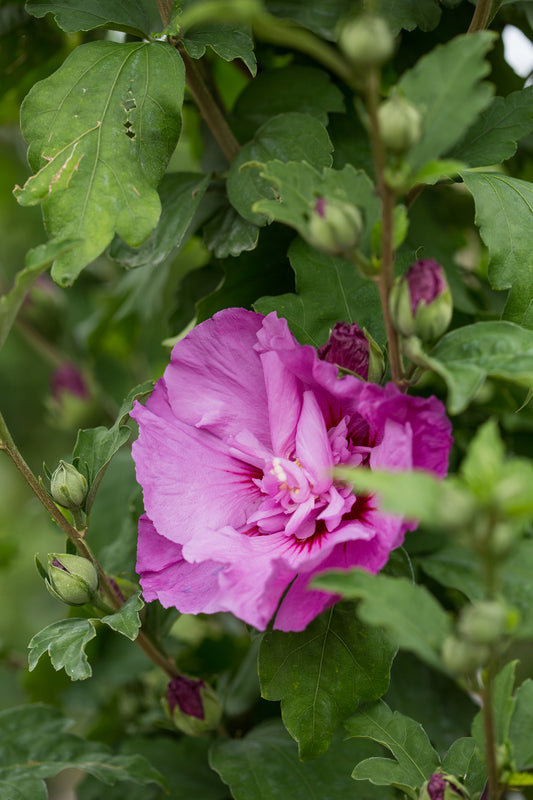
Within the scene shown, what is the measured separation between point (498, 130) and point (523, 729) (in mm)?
442

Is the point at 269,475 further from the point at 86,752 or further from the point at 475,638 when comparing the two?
the point at 86,752

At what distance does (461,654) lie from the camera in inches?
14.7

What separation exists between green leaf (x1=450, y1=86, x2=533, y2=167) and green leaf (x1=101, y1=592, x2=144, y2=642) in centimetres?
42

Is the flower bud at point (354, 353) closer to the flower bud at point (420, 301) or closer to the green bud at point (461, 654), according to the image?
the flower bud at point (420, 301)

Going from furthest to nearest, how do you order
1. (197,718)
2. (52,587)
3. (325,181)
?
1. (197,718)
2. (52,587)
3. (325,181)

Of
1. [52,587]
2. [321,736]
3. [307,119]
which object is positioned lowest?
[321,736]

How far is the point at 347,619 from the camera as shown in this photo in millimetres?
577

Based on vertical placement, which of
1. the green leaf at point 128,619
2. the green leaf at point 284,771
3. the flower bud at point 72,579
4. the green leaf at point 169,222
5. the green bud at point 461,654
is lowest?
the green leaf at point 284,771

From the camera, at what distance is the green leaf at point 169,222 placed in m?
0.68

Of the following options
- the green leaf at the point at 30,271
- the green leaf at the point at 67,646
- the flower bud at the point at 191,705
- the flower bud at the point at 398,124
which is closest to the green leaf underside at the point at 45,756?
the flower bud at the point at 191,705

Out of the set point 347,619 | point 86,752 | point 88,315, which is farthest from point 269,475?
point 88,315

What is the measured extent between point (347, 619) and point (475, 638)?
225mm

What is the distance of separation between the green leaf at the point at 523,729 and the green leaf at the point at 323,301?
9.7 inches

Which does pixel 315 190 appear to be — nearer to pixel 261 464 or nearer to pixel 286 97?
pixel 261 464
